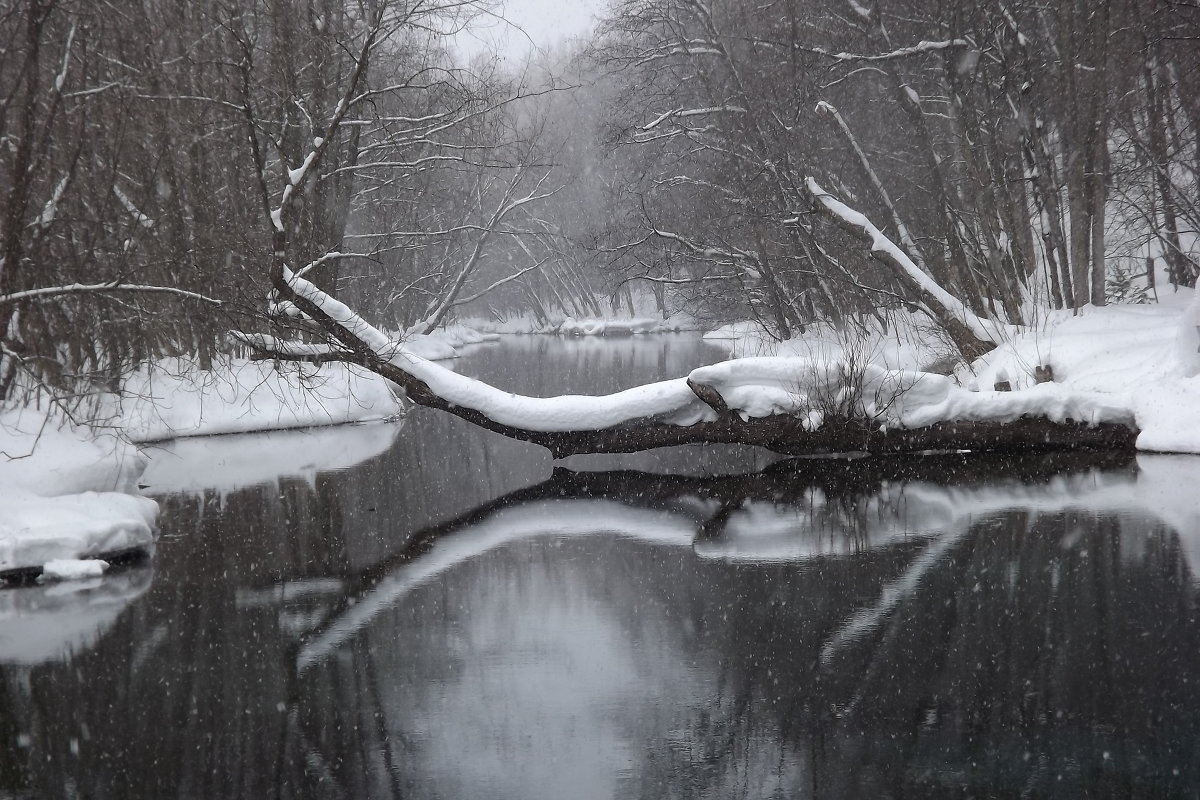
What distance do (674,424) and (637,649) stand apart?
739 centimetres

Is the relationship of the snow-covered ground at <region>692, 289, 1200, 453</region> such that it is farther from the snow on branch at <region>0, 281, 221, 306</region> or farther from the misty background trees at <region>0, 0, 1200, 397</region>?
the snow on branch at <region>0, 281, 221, 306</region>

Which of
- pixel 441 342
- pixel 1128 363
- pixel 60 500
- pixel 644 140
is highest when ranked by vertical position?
pixel 644 140

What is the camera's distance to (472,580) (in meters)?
8.50

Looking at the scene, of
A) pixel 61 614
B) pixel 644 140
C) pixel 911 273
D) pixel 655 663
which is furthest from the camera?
pixel 644 140

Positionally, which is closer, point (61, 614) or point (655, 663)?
point (655, 663)

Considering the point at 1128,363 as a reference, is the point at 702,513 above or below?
below

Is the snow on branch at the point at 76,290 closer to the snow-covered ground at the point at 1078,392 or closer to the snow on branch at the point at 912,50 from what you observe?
the snow-covered ground at the point at 1078,392

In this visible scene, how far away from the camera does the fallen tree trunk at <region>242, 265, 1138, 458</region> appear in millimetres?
13609

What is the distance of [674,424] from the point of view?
45.5 feet

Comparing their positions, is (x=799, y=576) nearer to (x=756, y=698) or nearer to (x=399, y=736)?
(x=756, y=698)

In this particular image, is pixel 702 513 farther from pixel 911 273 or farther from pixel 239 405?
pixel 239 405

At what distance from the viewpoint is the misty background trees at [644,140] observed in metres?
12.4

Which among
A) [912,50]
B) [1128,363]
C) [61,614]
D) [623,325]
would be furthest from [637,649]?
[623,325]

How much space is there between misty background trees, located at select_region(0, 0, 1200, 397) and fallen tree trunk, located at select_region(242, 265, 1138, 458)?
3.32 feet
